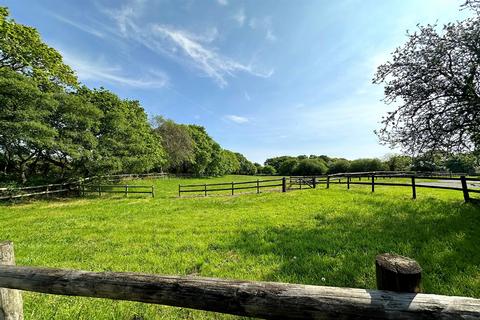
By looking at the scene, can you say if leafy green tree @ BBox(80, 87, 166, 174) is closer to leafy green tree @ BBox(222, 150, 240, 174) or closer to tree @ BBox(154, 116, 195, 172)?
tree @ BBox(154, 116, 195, 172)

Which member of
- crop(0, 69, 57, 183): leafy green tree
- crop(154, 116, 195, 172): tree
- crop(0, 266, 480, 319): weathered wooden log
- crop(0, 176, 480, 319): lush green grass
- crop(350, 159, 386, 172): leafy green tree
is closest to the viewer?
crop(0, 266, 480, 319): weathered wooden log

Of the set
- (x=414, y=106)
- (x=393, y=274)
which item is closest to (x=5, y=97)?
(x=393, y=274)

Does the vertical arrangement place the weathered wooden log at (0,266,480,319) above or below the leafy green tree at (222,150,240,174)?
below

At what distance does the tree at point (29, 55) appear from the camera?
58.3 ft

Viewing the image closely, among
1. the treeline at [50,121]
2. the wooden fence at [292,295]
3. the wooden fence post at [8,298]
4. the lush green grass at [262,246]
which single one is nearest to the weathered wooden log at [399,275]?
the wooden fence at [292,295]

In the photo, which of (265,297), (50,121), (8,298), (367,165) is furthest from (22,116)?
(367,165)

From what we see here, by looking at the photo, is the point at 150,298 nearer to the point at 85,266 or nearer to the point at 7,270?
the point at 7,270

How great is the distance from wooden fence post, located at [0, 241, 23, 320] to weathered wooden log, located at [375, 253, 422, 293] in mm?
3373

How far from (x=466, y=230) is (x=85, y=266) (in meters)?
9.64

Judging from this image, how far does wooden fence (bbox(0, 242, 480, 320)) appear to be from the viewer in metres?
1.46

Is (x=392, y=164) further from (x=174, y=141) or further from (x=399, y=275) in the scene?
(x=399, y=275)

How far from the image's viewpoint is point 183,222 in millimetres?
9758

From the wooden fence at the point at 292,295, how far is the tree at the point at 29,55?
23.8 meters

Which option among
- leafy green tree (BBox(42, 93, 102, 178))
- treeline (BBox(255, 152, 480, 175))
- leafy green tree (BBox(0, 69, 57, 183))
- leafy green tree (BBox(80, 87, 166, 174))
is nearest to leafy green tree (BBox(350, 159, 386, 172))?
treeline (BBox(255, 152, 480, 175))
